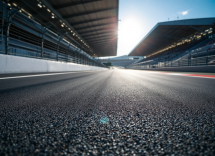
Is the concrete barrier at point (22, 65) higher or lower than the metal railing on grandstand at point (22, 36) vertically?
lower

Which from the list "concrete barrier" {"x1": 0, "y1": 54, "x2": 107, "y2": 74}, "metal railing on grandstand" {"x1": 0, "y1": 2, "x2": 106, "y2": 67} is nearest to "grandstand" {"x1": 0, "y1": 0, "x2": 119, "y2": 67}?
"metal railing on grandstand" {"x1": 0, "y1": 2, "x2": 106, "y2": 67}

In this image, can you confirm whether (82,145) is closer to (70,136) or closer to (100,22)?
(70,136)

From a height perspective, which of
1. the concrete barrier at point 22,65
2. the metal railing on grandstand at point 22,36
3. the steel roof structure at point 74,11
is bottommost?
the concrete barrier at point 22,65

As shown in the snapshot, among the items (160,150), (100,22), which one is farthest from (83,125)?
(100,22)

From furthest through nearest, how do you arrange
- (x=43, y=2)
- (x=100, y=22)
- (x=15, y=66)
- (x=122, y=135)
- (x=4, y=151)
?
(x=100, y=22) → (x=43, y=2) → (x=15, y=66) → (x=122, y=135) → (x=4, y=151)

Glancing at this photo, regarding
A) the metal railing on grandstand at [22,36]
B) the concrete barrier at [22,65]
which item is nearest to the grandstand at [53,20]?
the metal railing on grandstand at [22,36]

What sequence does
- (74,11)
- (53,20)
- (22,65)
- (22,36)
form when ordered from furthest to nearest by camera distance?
(53,20) < (74,11) < (22,36) < (22,65)

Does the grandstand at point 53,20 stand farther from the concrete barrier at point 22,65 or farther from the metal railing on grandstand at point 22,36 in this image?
the concrete barrier at point 22,65

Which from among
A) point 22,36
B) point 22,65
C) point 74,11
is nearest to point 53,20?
point 74,11

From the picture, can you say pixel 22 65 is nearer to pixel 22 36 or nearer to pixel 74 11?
pixel 22 36

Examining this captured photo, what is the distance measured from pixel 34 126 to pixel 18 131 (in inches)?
2.5

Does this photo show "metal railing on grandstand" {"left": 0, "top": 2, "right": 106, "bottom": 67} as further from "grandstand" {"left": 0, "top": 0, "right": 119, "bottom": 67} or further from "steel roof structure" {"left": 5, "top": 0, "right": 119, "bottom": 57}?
"steel roof structure" {"left": 5, "top": 0, "right": 119, "bottom": 57}

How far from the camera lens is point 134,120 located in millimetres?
580

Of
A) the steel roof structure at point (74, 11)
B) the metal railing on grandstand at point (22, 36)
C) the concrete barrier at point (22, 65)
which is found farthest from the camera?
the steel roof structure at point (74, 11)
